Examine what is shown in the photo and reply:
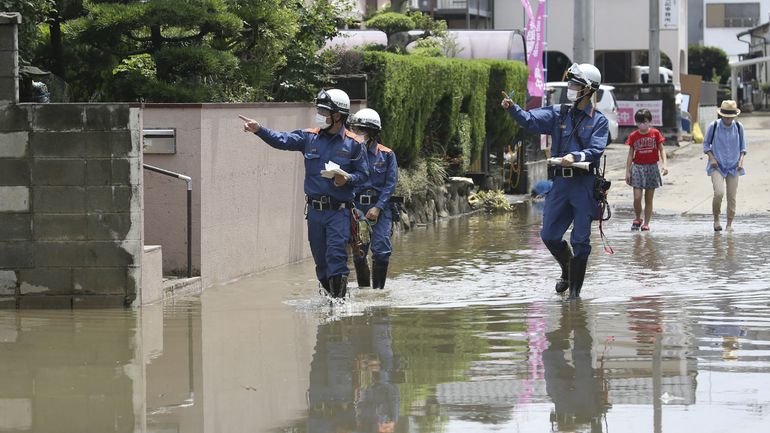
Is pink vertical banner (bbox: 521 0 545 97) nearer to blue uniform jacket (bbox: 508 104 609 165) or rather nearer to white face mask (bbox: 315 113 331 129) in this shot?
blue uniform jacket (bbox: 508 104 609 165)

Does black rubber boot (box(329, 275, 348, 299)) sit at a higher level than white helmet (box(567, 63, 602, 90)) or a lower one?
lower

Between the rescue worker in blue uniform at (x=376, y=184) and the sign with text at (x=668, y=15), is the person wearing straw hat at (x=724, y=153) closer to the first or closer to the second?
the rescue worker in blue uniform at (x=376, y=184)

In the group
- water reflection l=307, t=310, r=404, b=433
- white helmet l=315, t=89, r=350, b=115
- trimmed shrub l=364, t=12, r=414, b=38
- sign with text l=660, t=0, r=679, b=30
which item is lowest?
water reflection l=307, t=310, r=404, b=433

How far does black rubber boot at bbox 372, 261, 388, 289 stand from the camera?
Answer: 1205 cm

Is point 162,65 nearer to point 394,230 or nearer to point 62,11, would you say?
point 62,11

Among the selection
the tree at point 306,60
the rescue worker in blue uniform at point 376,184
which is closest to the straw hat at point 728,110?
the tree at point 306,60

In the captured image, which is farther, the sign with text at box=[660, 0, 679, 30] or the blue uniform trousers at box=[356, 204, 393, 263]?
the sign with text at box=[660, 0, 679, 30]

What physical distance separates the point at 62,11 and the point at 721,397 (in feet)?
30.4

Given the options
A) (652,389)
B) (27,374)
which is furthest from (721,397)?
(27,374)

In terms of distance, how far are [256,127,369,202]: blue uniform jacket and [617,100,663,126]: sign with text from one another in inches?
1099

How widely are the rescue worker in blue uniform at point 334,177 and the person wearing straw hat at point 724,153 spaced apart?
7.54 metres

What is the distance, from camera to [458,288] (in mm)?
12312

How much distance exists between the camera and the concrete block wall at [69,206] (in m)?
Result: 10.9

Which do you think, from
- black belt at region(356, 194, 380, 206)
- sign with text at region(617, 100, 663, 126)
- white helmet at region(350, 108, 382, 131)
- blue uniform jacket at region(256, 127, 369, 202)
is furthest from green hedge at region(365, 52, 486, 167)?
sign with text at region(617, 100, 663, 126)
